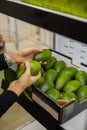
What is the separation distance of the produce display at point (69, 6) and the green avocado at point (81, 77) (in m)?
0.39

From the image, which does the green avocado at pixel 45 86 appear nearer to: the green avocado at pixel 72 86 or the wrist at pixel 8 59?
the green avocado at pixel 72 86

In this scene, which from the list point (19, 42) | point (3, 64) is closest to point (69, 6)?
point (3, 64)

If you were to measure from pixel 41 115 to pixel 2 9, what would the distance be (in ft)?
1.22

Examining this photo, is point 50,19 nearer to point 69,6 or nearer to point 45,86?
point 69,6

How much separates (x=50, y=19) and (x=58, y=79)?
409 mm

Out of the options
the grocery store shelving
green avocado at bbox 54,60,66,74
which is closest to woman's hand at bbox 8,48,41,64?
green avocado at bbox 54,60,66,74

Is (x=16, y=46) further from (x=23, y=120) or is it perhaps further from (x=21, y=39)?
(x=23, y=120)

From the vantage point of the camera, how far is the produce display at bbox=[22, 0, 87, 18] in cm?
33

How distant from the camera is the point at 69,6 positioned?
1.17 ft

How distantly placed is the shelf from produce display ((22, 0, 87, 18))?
0.04 ft

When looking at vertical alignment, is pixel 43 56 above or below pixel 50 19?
below

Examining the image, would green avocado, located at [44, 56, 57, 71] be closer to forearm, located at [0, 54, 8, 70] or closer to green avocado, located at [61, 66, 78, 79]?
green avocado, located at [61, 66, 78, 79]

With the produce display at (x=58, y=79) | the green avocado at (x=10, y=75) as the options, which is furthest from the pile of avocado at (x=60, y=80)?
the green avocado at (x=10, y=75)

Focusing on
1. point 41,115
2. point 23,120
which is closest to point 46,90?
point 41,115
